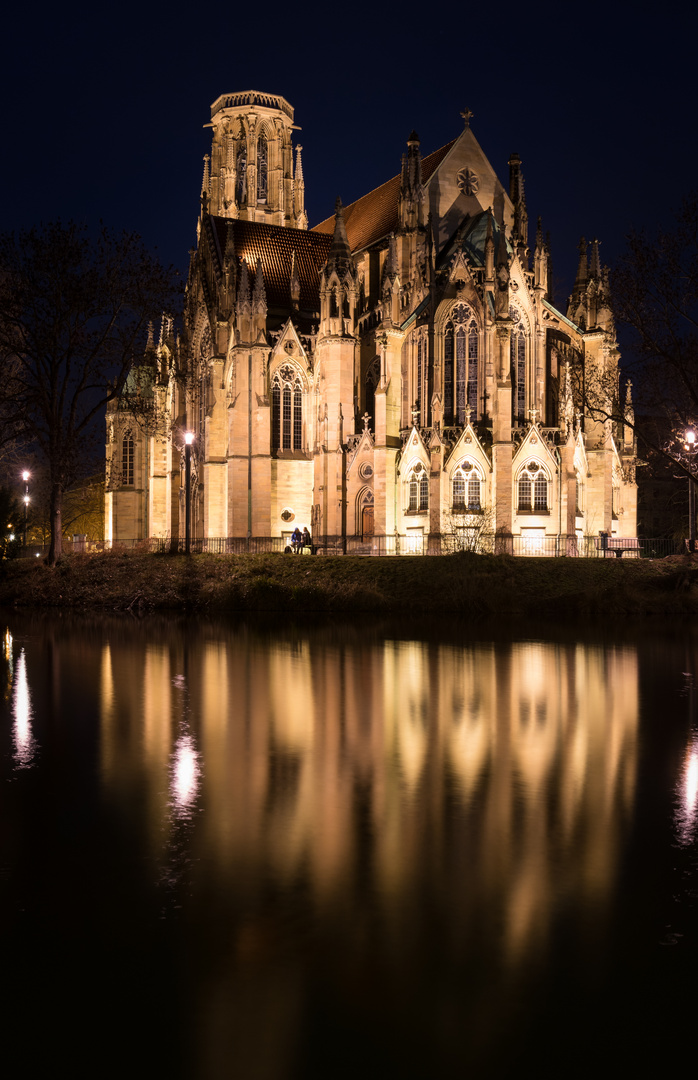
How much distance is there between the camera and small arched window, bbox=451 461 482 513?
137 feet

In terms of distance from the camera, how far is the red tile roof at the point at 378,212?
5184cm

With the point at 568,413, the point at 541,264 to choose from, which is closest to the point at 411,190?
the point at 541,264

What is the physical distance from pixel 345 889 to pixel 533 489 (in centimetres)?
3901

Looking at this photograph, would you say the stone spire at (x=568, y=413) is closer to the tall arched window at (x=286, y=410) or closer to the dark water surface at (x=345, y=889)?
the tall arched window at (x=286, y=410)

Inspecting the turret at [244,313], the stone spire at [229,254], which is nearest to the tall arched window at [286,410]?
the turret at [244,313]

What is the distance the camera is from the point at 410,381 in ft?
144

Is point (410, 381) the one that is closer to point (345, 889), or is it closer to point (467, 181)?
point (467, 181)

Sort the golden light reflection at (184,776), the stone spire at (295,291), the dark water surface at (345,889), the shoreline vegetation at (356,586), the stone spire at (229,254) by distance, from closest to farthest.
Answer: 1. the dark water surface at (345,889)
2. the golden light reflection at (184,776)
3. the shoreline vegetation at (356,586)
4. the stone spire at (229,254)
5. the stone spire at (295,291)

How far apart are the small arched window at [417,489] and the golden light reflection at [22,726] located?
29342 mm

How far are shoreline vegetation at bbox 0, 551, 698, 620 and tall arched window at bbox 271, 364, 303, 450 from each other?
55.8 ft

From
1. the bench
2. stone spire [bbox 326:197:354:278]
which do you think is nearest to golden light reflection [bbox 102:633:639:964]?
the bench

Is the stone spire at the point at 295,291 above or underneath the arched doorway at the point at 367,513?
above

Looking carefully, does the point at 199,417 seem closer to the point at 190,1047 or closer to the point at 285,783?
the point at 285,783

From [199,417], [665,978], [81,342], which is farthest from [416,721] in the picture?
[199,417]
